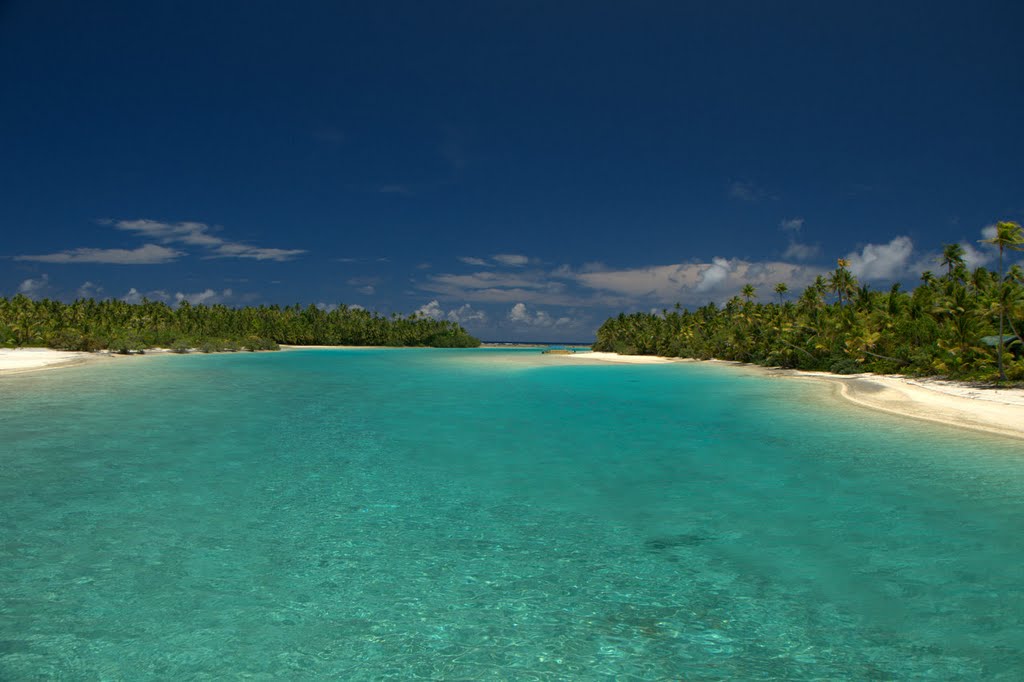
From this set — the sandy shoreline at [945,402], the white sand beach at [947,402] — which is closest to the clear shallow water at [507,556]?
the white sand beach at [947,402]

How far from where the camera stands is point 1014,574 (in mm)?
8703

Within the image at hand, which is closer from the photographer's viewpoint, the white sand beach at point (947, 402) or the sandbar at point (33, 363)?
the white sand beach at point (947, 402)

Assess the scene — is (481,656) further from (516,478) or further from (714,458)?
(714,458)

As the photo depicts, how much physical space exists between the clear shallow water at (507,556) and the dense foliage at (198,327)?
260ft

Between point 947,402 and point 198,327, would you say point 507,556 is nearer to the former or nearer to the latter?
point 947,402

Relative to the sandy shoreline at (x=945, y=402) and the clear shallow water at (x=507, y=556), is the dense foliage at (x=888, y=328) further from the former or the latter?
the clear shallow water at (x=507, y=556)

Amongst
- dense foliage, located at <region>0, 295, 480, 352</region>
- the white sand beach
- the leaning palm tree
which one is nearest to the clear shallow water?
the white sand beach

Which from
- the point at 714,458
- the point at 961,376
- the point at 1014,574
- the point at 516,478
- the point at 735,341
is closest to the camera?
the point at 1014,574

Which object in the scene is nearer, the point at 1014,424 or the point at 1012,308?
the point at 1014,424

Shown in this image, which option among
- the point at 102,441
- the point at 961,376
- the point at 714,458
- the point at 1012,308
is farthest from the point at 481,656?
the point at 961,376

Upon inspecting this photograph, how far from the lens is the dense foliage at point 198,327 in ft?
280

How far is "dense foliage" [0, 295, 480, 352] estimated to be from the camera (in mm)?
85312

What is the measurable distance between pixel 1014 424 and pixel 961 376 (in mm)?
19682

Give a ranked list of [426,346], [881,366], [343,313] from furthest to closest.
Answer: [426,346] → [343,313] → [881,366]
